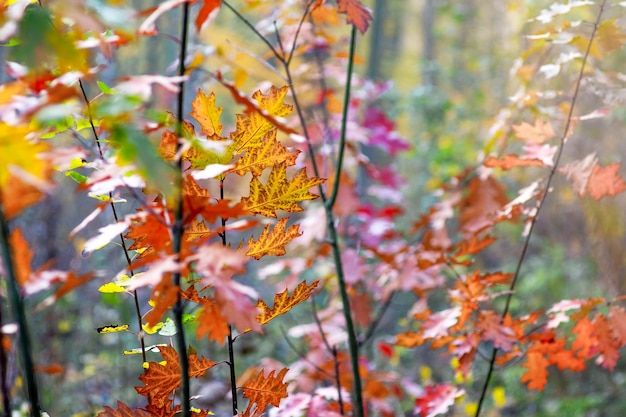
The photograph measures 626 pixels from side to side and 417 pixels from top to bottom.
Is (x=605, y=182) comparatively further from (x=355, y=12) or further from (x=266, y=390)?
(x=266, y=390)

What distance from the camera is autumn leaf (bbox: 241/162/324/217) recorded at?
93 centimetres

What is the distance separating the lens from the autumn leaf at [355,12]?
48.0 inches

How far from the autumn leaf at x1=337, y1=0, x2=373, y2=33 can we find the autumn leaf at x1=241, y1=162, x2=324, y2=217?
439 millimetres

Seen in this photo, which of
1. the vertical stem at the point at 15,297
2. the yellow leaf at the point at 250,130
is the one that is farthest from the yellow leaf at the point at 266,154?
the vertical stem at the point at 15,297

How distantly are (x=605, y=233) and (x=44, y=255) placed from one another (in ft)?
14.6

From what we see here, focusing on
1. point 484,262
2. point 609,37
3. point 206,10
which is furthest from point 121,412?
point 484,262

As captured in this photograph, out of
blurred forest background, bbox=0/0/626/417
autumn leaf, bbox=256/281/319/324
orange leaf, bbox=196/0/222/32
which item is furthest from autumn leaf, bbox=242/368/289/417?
blurred forest background, bbox=0/0/626/417

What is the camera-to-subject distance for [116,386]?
3914 millimetres

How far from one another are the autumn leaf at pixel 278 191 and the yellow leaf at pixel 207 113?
0.11 m

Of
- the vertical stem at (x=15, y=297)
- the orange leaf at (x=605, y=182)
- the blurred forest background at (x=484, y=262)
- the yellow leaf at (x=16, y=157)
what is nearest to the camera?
the yellow leaf at (x=16, y=157)

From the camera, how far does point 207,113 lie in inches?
37.1

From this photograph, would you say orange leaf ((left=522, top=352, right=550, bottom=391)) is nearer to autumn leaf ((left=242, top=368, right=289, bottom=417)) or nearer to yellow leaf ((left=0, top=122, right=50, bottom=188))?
autumn leaf ((left=242, top=368, right=289, bottom=417))

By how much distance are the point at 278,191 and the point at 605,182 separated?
3.00ft

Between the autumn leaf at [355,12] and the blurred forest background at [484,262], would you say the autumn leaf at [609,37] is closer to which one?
the autumn leaf at [355,12]
